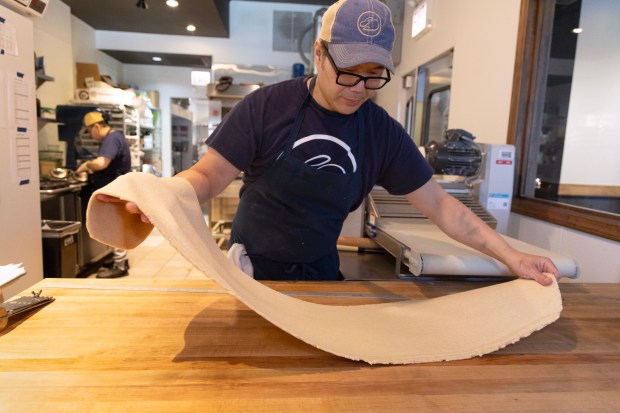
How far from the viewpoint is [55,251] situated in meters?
3.08

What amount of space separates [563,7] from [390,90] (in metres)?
2.62

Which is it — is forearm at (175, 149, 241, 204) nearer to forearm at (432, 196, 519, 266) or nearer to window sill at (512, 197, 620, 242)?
forearm at (432, 196, 519, 266)

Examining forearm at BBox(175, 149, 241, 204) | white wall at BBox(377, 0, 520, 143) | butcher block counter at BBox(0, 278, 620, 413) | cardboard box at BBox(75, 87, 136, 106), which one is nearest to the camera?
butcher block counter at BBox(0, 278, 620, 413)

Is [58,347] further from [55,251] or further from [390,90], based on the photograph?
[390,90]

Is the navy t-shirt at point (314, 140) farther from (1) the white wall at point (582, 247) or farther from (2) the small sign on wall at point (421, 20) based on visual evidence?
(2) the small sign on wall at point (421, 20)

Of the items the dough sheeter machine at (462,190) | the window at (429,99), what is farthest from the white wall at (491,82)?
the dough sheeter machine at (462,190)

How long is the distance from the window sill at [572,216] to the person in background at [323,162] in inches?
30.6

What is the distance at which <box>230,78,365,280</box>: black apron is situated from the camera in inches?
46.9

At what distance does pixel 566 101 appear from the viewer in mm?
2303

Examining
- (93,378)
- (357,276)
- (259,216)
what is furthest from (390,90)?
(93,378)

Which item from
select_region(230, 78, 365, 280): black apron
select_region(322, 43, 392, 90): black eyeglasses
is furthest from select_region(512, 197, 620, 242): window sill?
select_region(322, 43, 392, 90): black eyeglasses

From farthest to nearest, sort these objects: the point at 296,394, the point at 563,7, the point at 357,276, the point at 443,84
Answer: the point at 443,84 → the point at 563,7 → the point at 357,276 → the point at 296,394

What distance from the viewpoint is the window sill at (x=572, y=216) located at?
160 centimetres

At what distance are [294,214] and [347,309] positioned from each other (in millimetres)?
393
